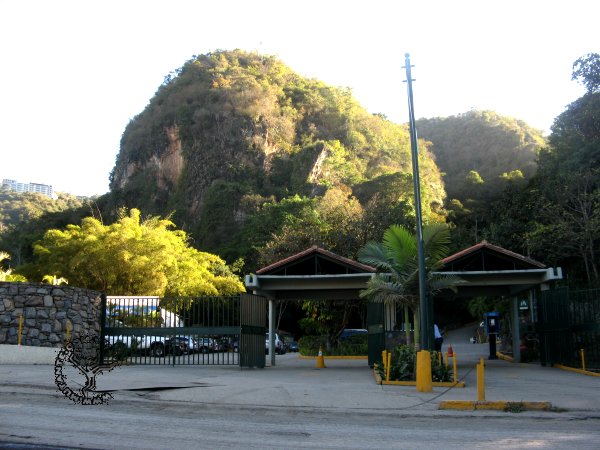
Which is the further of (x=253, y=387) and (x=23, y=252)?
(x=23, y=252)

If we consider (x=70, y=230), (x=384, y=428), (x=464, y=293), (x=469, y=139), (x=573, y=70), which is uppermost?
(x=469, y=139)

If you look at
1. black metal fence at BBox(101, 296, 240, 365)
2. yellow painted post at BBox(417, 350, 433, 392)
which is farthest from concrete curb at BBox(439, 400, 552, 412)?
black metal fence at BBox(101, 296, 240, 365)

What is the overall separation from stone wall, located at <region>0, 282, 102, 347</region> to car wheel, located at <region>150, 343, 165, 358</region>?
275 centimetres

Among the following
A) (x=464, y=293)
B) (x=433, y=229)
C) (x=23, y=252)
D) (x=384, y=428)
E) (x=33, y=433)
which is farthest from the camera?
(x=23, y=252)

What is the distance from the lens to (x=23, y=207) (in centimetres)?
9362

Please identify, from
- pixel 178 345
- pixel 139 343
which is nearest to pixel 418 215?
pixel 139 343

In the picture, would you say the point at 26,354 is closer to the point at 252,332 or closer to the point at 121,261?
the point at 252,332

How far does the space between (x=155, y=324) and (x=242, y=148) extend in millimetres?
60024

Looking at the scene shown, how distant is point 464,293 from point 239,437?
18970 millimetres

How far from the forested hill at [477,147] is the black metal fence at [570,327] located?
5832cm

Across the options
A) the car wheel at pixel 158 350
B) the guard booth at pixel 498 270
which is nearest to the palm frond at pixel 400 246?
the guard booth at pixel 498 270

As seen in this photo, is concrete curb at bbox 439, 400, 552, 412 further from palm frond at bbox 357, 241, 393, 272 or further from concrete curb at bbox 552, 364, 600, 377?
concrete curb at bbox 552, 364, 600, 377

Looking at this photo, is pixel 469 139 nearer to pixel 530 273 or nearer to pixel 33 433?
pixel 530 273

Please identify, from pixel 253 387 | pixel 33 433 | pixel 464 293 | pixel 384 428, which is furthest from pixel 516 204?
pixel 33 433
